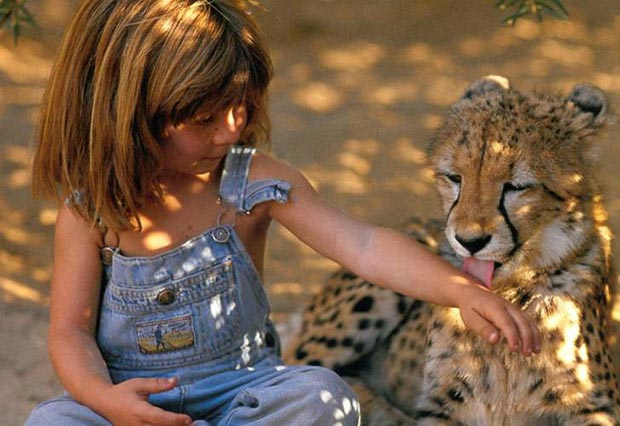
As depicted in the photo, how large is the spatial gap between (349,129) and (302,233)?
202 cm

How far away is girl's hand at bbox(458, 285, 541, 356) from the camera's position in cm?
232

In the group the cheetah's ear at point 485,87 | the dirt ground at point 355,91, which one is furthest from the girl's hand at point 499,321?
the dirt ground at point 355,91

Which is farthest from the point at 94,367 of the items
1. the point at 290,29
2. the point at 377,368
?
the point at 290,29

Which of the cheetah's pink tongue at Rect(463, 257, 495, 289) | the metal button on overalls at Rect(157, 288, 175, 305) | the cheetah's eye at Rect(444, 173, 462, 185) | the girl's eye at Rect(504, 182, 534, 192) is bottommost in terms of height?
the metal button on overalls at Rect(157, 288, 175, 305)

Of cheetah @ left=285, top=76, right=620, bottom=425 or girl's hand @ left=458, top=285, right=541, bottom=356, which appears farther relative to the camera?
cheetah @ left=285, top=76, right=620, bottom=425

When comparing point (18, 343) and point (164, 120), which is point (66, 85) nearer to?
point (164, 120)

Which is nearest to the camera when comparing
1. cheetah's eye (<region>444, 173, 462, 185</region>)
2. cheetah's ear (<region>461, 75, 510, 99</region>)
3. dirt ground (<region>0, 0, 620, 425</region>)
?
cheetah's eye (<region>444, 173, 462, 185</region>)

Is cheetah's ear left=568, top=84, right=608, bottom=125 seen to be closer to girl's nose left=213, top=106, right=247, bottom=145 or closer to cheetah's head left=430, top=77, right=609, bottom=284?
cheetah's head left=430, top=77, right=609, bottom=284

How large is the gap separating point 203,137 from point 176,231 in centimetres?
29

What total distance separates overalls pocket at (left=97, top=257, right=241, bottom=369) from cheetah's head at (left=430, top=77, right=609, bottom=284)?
552 mm

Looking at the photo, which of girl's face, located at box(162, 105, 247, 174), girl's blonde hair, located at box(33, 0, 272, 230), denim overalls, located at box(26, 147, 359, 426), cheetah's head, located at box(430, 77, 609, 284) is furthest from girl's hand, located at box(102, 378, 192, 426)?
cheetah's head, located at box(430, 77, 609, 284)

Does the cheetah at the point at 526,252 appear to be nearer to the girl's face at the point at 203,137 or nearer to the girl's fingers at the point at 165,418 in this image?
the girl's face at the point at 203,137

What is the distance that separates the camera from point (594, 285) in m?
2.95

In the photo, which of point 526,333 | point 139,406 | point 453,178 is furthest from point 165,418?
point 453,178
